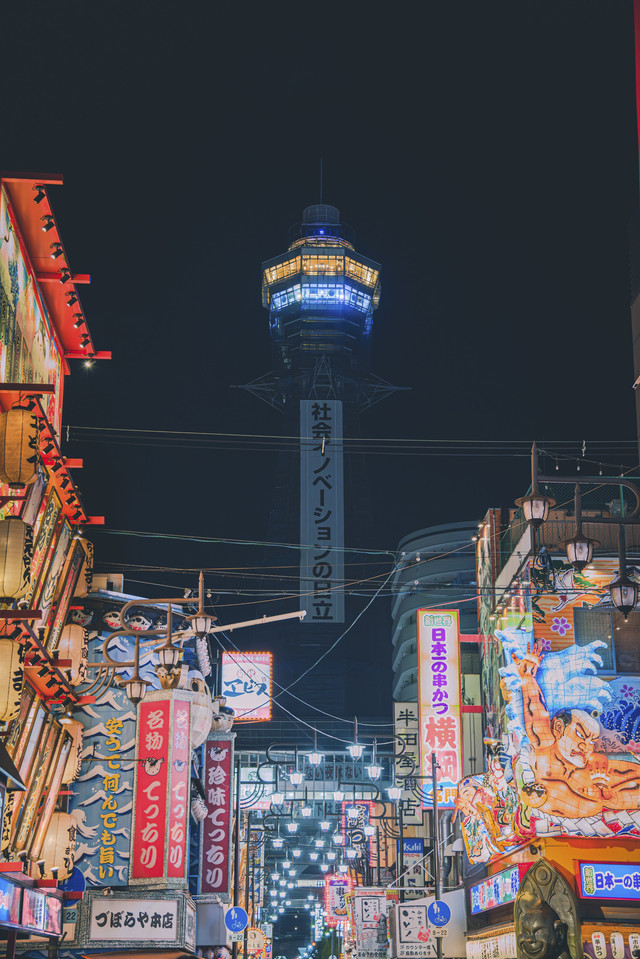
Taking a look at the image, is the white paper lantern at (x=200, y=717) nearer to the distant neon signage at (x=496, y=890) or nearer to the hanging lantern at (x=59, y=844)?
the hanging lantern at (x=59, y=844)

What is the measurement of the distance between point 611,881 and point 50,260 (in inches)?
620

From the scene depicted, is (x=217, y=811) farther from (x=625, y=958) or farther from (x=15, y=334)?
(x=15, y=334)

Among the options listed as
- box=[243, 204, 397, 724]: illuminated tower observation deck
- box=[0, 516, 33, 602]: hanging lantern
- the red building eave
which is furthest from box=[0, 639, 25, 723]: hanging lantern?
box=[243, 204, 397, 724]: illuminated tower observation deck

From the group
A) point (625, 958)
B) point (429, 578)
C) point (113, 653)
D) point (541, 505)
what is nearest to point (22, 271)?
point (541, 505)

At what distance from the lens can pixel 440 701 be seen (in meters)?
31.8

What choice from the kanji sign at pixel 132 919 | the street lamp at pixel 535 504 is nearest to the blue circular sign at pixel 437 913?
the kanji sign at pixel 132 919

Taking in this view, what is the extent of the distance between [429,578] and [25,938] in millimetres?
76864

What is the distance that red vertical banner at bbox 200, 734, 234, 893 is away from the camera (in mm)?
29969

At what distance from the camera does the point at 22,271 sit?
59.8ft

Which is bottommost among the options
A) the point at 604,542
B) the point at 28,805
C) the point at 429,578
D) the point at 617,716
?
the point at 28,805

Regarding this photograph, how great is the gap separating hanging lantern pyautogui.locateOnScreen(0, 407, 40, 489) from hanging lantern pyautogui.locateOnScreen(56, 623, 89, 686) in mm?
7798

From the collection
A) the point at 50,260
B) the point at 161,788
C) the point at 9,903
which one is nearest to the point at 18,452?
the point at 50,260

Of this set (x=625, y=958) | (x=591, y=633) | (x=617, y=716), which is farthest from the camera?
(x=591, y=633)

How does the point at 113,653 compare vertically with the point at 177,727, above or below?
above
